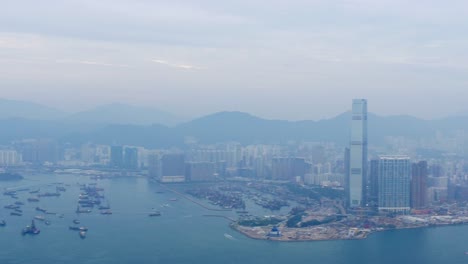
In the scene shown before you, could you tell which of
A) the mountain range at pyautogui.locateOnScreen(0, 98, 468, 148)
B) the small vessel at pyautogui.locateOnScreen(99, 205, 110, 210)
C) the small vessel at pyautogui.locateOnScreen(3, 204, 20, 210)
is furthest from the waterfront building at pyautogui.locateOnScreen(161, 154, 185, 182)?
the mountain range at pyautogui.locateOnScreen(0, 98, 468, 148)

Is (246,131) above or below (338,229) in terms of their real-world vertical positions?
above

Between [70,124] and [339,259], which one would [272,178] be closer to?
[339,259]

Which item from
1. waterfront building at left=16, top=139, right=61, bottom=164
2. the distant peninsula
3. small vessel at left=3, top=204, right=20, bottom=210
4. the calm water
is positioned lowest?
the calm water

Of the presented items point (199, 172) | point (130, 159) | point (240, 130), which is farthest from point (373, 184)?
point (240, 130)

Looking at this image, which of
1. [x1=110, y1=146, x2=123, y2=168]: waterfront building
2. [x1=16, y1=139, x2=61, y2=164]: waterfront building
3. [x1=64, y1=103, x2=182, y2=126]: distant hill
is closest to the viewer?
[x1=110, y1=146, x2=123, y2=168]: waterfront building

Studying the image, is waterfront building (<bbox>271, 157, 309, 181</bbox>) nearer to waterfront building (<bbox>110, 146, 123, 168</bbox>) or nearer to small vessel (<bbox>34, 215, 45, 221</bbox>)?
waterfront building (<bbox>110, 146, 123, 168</bbox>)

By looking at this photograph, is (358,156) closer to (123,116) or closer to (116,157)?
(116,157)

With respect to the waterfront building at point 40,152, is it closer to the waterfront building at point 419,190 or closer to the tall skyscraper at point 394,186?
the tall skyscraper at point 394,186
